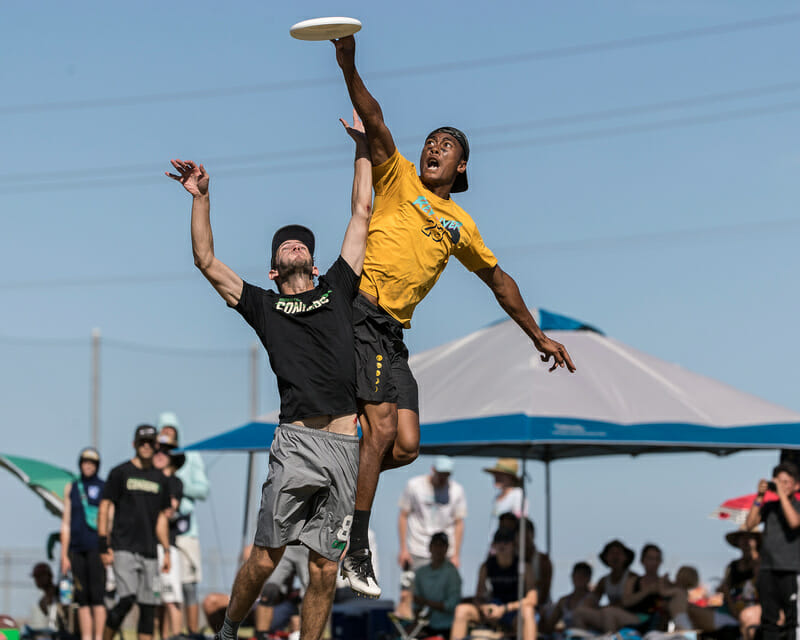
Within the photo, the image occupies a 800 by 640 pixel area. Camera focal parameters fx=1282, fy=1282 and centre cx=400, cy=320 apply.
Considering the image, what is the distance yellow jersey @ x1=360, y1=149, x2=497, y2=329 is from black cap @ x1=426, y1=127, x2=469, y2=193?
189mm

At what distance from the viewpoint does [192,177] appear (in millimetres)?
5270

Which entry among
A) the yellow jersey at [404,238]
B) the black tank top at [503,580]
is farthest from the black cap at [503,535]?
the yellow jersey at [404,238]

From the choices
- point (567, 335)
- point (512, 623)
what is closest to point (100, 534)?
point (512, 623)

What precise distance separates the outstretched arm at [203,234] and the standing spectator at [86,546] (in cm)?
589

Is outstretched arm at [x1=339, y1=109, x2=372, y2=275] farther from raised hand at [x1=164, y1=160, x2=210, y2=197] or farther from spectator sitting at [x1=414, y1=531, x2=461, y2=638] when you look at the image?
spectator sitting at [x1=414, y1=531, x2=461, y2=638]

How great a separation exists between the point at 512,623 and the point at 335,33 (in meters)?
6.70

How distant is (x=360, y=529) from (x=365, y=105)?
1.81m

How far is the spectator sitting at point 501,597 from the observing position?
10.1 metres

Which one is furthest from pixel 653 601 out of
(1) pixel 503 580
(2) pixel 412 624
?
(2) pixel 412 624

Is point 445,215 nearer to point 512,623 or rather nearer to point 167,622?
point 512,623

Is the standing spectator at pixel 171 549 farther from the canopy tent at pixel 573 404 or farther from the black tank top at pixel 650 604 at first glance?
the black tank top at pixel 650 604

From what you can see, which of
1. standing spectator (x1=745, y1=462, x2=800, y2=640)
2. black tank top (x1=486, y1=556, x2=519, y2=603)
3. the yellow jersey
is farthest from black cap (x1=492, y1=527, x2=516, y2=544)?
the yellow jersey

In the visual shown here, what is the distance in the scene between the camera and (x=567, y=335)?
35.1ft

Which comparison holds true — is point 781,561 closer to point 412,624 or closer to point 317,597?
A: point 412,624
